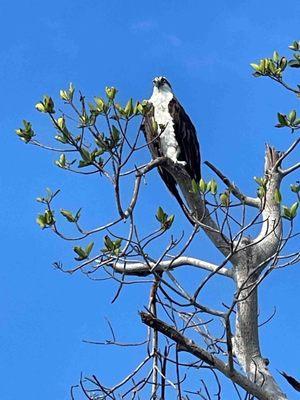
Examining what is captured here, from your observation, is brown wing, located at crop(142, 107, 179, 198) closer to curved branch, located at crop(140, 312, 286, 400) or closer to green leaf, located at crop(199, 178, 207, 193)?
green leaf, located at crop(199, 178, 207, 193)

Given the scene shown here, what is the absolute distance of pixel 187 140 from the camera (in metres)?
6.52

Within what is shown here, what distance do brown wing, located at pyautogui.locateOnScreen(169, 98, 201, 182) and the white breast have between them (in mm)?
40

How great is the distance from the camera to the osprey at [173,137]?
242 inches

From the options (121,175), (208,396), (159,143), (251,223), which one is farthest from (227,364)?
(159,143)

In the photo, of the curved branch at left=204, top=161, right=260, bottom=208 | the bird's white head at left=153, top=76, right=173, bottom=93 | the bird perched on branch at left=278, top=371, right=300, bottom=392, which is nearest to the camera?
the bird perched on branch at left=278, top=371, right=300, bottom=392

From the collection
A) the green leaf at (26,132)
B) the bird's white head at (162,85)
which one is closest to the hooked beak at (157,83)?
the bird's white head at (162,85)

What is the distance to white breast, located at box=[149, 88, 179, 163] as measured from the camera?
21.0ft

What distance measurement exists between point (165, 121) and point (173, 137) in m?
0.27

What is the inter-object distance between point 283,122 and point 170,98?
8.29 ft

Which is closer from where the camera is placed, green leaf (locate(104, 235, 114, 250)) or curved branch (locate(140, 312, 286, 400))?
curved branch (locate(140, 312, 286, 400))

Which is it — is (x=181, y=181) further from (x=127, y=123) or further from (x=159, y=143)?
(x=127, y=123)

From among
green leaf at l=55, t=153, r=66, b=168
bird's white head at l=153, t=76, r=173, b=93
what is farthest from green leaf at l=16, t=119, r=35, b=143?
bird's white head at l=153, t=76, r=173, b=93

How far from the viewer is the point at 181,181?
18.2 feet

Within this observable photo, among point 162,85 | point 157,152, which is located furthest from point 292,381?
point 162,85
